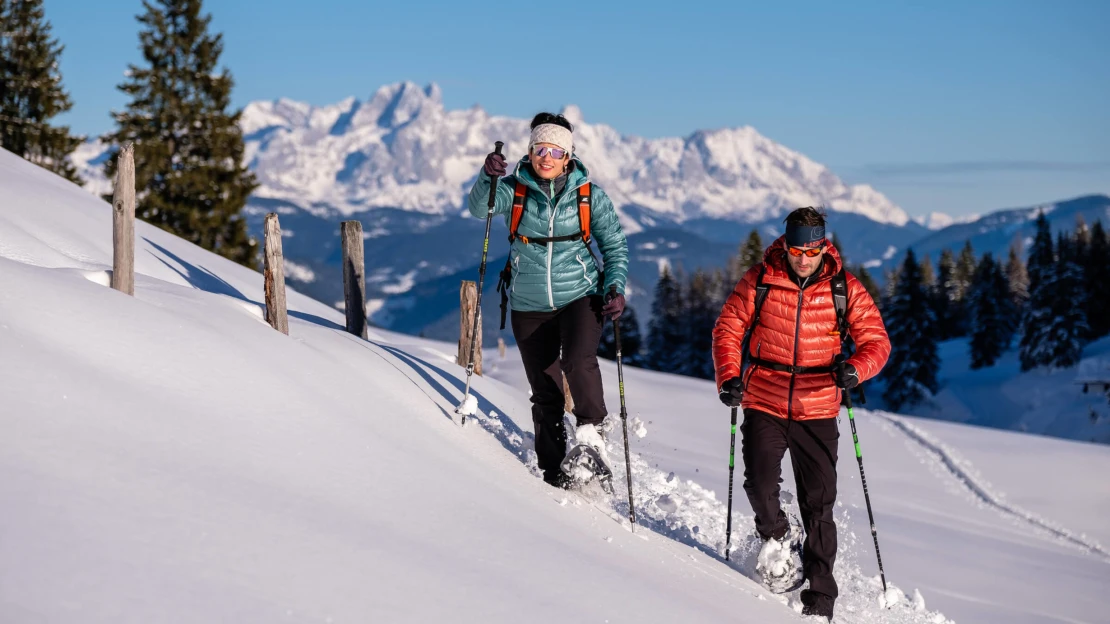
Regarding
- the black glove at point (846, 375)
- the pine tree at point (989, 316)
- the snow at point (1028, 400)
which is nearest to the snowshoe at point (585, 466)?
the black glove at point (846, 375)

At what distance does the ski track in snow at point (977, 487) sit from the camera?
52.9 feet

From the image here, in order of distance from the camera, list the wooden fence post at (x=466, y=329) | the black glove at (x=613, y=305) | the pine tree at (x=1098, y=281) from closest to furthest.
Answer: the black glove at (x=613, y=305)
the wooden fence post at (x=466, y=329)
the pine tree at (x=1098, y=281)

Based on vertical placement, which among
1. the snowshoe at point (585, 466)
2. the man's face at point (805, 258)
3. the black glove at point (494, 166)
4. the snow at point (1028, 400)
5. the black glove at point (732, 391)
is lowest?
the snow at point (1028, 400)

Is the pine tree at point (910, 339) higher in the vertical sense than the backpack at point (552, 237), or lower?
lower

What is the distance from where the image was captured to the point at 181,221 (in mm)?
35062

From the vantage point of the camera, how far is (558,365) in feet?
21.9

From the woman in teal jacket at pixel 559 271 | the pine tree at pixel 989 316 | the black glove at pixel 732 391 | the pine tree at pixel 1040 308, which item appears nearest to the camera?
the black glove at pixel 732 391

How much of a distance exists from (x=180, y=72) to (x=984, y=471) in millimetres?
34130

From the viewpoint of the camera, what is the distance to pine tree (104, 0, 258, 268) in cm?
3481

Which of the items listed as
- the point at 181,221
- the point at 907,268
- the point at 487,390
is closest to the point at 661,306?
the point at 907,268

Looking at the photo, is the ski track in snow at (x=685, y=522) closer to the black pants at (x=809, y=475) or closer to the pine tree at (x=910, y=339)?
the black pants at (x=809, y=475)

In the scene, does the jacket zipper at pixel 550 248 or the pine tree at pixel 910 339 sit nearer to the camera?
the jacket zipper at pixel 550 248

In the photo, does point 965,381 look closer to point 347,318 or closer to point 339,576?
point 347,318

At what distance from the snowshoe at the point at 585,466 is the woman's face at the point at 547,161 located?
1998 mm
